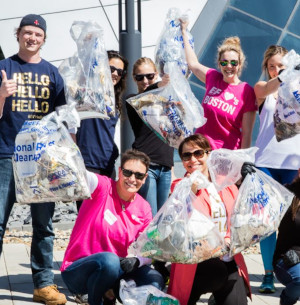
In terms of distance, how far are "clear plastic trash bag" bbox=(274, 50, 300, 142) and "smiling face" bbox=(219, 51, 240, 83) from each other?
0.44 meters

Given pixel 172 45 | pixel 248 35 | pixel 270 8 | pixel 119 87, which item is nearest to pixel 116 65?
pixel 119 87

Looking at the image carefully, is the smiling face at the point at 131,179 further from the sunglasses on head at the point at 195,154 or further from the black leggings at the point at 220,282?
the black leggings at the point at 220,282

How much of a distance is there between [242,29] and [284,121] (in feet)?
25.0

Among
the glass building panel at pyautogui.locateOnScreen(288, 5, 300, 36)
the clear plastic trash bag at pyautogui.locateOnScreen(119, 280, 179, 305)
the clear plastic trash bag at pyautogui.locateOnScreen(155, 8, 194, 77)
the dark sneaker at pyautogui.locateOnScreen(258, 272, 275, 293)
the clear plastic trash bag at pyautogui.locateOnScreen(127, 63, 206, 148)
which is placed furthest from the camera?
the glass building panel at pyautogui.locateOnScreen(288, 5, 300, 36)

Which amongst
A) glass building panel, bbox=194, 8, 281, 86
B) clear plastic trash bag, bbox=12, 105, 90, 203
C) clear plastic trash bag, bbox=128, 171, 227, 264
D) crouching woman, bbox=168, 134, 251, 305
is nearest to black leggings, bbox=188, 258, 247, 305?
crouching woman, bbox=168, 134, 251, 305

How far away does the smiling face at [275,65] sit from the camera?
16.3 feet

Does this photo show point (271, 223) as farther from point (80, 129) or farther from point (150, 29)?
point (150, 29)

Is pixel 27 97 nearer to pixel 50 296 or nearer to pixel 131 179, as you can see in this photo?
pixel 131 179

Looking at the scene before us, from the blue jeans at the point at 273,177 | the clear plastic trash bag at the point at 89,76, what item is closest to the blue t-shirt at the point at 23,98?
the clear plastic trash bag at the point at 89,76

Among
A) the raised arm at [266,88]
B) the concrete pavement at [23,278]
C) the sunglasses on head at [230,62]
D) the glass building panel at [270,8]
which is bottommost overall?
the concrete pavement at [23,278]

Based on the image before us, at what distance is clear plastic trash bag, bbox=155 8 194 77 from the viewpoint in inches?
193

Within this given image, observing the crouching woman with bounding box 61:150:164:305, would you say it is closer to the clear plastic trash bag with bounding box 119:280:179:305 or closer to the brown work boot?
the clear plastic trash bag with bounding box 119:280:179:305

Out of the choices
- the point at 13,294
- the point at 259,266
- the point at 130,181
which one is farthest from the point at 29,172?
the point at 259,266

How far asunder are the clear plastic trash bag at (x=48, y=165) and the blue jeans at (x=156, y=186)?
44.0 inches
